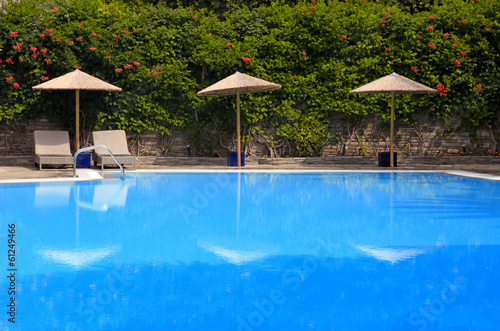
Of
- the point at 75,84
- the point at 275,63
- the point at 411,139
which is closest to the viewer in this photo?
the point at 75,84

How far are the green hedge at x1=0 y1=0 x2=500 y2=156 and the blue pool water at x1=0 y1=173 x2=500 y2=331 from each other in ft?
20.8

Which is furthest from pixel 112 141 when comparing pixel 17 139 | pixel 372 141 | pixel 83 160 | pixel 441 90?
pixel 441 90

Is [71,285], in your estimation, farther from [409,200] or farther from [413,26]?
[413,26]

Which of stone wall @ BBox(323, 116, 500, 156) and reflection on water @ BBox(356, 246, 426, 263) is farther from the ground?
stone wall @ BBox(323, 116, 500, 156)

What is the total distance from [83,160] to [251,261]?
10.1 m

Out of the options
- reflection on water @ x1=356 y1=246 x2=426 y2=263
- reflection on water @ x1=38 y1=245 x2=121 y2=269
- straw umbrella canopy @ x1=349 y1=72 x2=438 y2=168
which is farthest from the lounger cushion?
reflection on water @ x1=356 y1=246 x2=426 y2=263

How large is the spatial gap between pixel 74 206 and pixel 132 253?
3.22m

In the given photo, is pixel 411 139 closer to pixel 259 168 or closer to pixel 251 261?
pixel 259 168

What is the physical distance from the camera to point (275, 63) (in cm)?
1566

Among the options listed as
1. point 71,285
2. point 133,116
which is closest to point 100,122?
point 133,116

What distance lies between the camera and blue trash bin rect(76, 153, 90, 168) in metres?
13.8

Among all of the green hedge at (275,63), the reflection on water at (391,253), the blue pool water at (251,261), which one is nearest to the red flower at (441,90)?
the green hedge at (275,63)

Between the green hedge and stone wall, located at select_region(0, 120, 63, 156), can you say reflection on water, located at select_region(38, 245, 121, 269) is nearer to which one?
the green hedge

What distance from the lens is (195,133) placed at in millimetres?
15703
